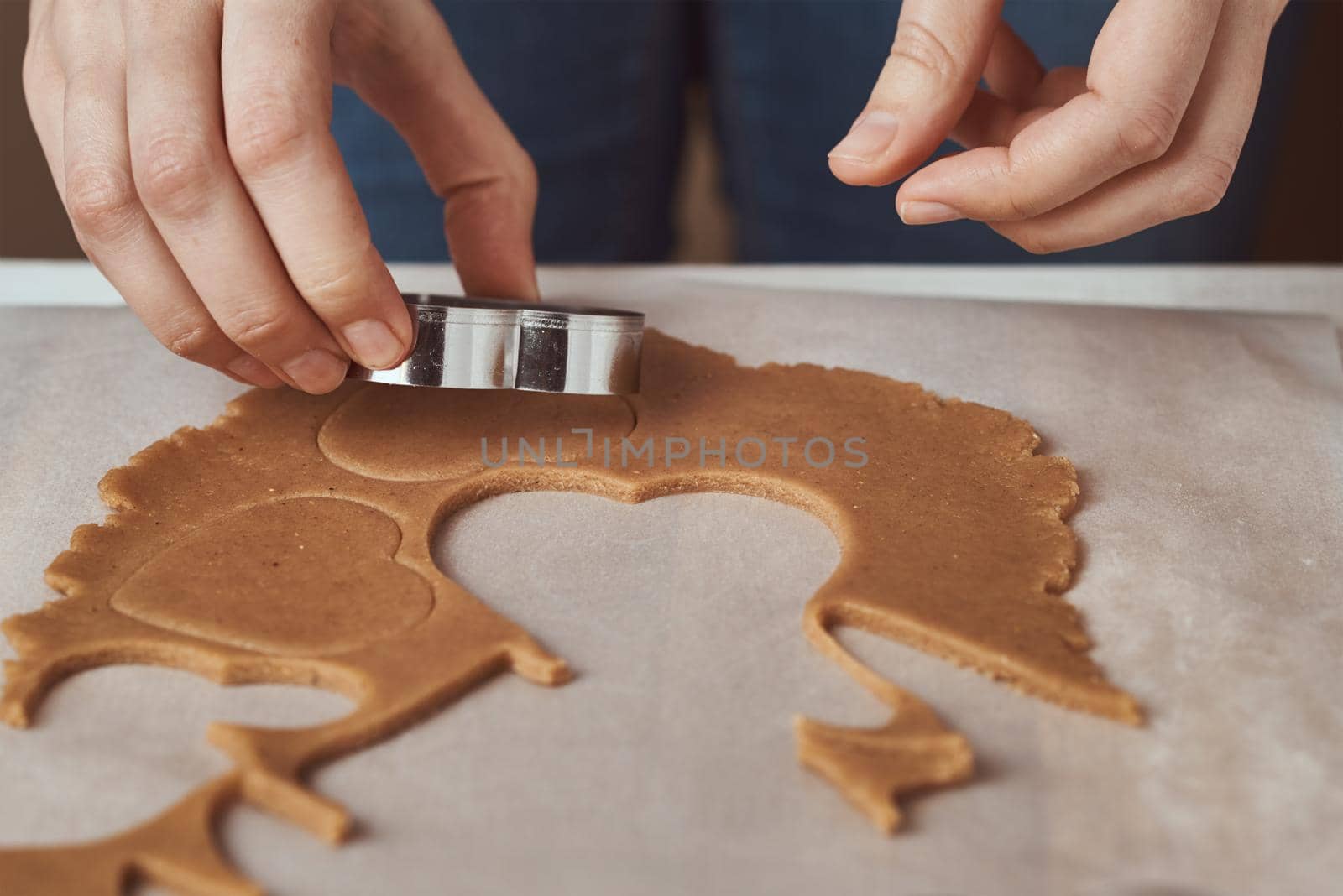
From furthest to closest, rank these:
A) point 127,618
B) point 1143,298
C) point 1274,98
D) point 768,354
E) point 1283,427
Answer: point 1274,98 < point 1143,298 < point 768,354 < point 1283,427 < point 127,618

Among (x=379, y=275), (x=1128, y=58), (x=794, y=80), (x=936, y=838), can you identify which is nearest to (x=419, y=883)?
(x=936, y=838)

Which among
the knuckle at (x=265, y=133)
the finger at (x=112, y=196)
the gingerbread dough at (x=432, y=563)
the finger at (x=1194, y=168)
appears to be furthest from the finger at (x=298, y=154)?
the finger at (x=1194, y=168)

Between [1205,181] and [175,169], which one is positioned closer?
[175,169]

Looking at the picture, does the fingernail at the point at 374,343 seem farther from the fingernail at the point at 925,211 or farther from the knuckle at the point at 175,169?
the fingernail at the point at 925,211

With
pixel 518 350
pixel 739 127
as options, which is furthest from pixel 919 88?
pixel 739 127

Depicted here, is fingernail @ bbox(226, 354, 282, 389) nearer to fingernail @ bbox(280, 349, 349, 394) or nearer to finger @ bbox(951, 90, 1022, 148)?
fingernail @ bbox(280, 349, 349, 394)

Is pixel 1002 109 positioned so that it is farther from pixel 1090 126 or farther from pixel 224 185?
pixel 224 185

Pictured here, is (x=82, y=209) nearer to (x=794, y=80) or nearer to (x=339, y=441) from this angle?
(x=339, y=441)
